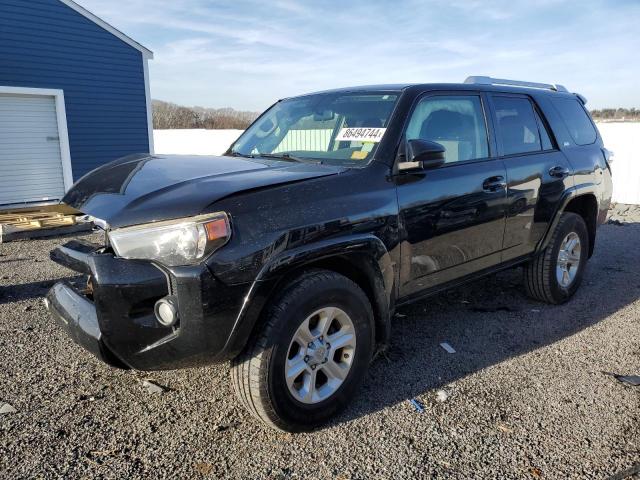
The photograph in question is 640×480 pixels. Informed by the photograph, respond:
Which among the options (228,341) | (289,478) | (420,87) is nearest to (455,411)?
(289,478)

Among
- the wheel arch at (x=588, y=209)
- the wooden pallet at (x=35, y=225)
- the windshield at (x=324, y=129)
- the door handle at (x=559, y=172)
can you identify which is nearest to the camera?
the windshield at (x=324, y=129)

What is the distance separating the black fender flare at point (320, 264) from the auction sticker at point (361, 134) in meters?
0.73

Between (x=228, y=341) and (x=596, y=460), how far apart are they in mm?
1972

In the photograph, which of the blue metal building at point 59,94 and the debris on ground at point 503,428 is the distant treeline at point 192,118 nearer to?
the blue metal building at point 59,94

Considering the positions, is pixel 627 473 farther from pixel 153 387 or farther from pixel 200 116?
pixel 200 116

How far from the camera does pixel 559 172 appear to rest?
4.43m

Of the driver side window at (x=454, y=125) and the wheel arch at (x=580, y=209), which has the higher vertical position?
the driver side window at (x=454, y=125)

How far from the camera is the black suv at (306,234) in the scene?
7.67 ft

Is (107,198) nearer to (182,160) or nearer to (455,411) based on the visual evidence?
(182,160)

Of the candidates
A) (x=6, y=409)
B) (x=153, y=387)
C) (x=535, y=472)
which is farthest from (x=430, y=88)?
(x=6, y=409)

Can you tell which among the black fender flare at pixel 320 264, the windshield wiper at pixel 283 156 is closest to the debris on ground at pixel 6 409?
the black fender flare at pixel 320 264

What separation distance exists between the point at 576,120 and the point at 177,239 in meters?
4.37

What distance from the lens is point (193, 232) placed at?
2.30 metres

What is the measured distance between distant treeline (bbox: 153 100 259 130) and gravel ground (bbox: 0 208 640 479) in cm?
3800
